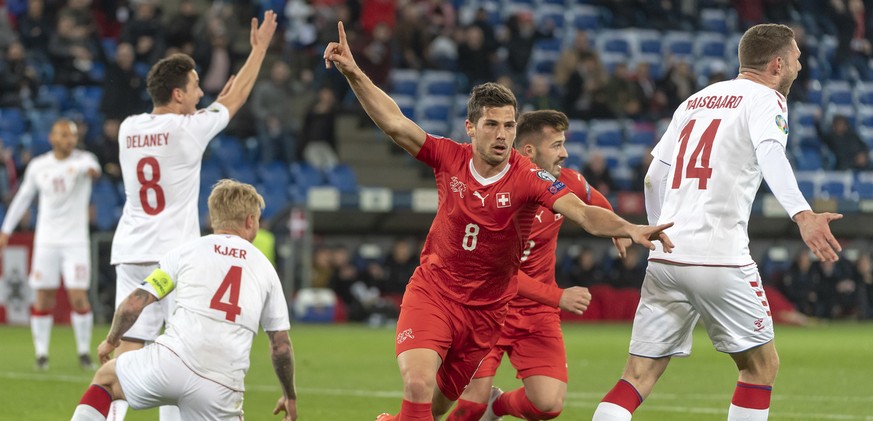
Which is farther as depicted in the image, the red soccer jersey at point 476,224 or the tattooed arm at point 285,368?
the red soccer jersey at point 476,224

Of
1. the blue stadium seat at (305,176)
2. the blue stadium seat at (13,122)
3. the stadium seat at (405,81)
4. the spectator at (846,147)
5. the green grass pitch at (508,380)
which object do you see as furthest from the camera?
the spectator at (846,147)

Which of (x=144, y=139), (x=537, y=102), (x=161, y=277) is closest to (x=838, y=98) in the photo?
(x=537, y=102)

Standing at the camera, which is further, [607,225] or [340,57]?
[340,57]

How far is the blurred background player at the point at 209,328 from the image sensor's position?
5.96 m

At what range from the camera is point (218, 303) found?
19.9ft

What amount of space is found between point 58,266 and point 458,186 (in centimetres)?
790

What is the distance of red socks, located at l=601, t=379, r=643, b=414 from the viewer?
6668 mm

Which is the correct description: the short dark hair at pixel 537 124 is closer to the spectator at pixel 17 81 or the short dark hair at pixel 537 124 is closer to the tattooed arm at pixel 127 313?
the tattooed arm at pixel 127 313

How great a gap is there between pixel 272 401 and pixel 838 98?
64.7 feet

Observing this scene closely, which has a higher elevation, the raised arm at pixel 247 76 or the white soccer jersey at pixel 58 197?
the raised arm at pixel 247 76

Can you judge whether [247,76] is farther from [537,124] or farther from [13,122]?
[13,122]

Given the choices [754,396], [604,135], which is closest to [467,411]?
[754,396]

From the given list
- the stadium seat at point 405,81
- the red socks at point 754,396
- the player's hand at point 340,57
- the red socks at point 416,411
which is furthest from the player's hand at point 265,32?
the stadium seat at point 405,81

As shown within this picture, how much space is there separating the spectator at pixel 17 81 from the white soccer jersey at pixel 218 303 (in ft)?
52.7
